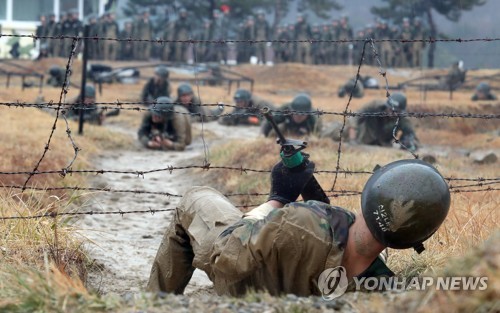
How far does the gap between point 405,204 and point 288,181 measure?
1176 mm

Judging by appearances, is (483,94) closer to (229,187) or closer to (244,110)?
(244,110)

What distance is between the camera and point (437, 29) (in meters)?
40.4

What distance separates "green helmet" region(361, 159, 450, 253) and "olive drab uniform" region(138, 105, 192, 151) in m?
9.32

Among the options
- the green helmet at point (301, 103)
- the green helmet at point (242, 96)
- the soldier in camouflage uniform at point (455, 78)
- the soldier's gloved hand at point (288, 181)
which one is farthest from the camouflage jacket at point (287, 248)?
the soldier in camouflage uniform at point (455, 78)

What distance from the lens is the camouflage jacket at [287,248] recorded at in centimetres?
418

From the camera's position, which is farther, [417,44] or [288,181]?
[417,44]

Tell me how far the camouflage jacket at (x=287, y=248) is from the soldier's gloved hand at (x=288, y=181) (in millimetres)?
776

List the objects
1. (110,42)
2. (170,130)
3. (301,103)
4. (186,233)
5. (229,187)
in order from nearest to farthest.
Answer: (186,233) → (229,187) → (170,130) → (301,103) → (110,42)

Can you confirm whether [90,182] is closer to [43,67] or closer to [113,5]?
[43,67]

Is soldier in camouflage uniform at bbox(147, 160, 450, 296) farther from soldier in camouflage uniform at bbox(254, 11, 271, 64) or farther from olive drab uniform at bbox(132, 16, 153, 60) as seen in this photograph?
soldier in camouflage uniform at bbox(254, 11, 271, 64)

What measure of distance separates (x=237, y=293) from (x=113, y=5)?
38316 millimetres

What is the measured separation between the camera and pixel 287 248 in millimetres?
4207

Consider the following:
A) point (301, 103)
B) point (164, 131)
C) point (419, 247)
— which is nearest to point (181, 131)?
point (164, 131)

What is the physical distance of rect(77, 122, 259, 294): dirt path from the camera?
6125mm
